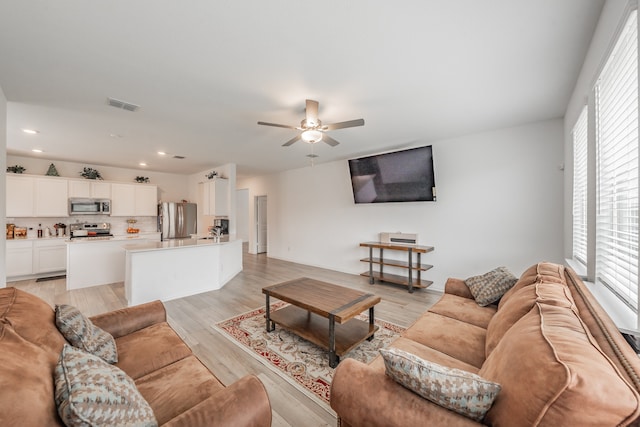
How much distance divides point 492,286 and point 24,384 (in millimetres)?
3137

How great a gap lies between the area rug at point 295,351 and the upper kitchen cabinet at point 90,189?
521 cm

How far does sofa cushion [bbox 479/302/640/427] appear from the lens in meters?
0.71

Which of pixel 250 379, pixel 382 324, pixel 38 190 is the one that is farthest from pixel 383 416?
pixel 38 190

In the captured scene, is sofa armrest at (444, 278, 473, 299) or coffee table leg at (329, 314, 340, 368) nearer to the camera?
coffee table leg at (329, 314, 340, 368)

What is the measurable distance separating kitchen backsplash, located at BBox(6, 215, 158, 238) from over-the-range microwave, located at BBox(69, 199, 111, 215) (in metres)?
0.32

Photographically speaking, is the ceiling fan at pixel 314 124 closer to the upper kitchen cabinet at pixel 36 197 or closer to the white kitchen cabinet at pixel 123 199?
the white kitchen cabinet at pixel 123 199

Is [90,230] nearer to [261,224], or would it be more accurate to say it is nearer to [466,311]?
[261,224]

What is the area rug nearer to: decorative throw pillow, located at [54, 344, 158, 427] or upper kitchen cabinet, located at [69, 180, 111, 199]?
decorative throw pillow, located at [54, 344, 158, 427]

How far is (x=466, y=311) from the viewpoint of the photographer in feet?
7.70

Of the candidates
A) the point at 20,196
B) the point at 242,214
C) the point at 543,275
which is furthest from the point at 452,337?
Answer: the point at 242,214

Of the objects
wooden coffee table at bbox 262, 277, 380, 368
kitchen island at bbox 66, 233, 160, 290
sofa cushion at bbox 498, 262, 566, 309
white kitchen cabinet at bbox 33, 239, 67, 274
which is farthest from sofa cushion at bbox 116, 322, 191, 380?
white kitchen cabinet at bbox 33, 239, 67, 274

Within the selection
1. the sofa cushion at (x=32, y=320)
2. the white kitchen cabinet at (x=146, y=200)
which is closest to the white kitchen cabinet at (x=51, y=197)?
the white kitchen cabinet at (x=146, y=200)

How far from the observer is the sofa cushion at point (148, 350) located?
1.56 metres

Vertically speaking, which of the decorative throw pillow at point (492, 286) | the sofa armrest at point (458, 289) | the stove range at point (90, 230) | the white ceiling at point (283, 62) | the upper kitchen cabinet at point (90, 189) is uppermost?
the white ceiling at point (283, 62)
